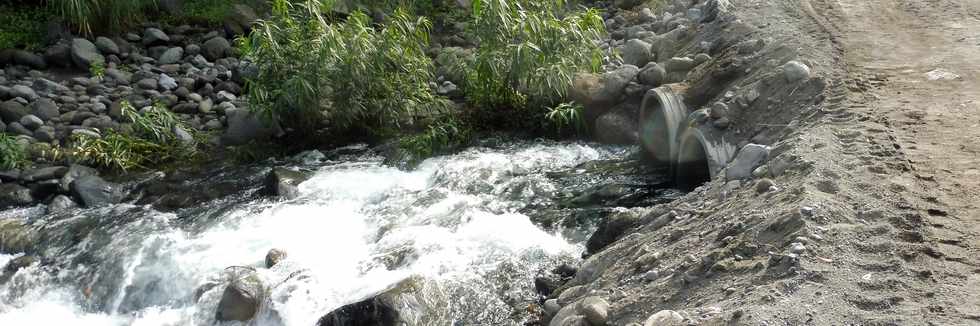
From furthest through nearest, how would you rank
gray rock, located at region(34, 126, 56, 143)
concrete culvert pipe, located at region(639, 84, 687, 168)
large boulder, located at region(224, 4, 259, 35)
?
large boulder, located at region(224, 4, 259, 35)
gray rock, located at region(34, 126, 56, 143)
concrete culvert pipe, located at region(639, 84, 687, 168)

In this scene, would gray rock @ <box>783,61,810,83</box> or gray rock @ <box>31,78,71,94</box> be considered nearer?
gray rock @ <box>783,61,810,83</box>

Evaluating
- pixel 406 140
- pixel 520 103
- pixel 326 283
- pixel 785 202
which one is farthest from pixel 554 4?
pixel 785 202

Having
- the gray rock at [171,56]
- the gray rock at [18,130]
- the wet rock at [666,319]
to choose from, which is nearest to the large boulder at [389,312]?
the wet rock at [666,319]

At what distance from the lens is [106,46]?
38.5 ft

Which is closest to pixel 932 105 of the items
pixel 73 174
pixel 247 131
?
pixel 247 131

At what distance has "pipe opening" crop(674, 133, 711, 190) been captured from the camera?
25.9 feet

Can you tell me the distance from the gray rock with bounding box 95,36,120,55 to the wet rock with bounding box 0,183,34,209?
3308 mm

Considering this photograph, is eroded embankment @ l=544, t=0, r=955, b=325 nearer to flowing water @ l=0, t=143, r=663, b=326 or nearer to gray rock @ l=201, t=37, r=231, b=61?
flowing water @ l=0, t=143, r=663, b=326

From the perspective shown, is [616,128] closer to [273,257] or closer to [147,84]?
[273,257]

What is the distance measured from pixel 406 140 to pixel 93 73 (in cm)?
441

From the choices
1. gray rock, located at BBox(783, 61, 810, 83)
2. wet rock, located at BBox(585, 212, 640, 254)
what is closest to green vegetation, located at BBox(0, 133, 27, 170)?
wet rock, located at BBox(585, 212, 640, 254)

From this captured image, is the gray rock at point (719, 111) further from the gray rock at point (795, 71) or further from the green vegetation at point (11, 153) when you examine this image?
the green vegetation at point (11, 153)

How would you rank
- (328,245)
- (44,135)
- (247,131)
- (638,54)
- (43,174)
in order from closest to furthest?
(328,245) < (43,174) < (44,135) < (247,131) < (638,54)

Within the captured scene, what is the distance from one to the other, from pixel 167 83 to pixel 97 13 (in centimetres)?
177
